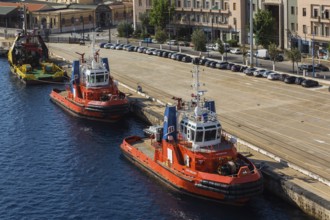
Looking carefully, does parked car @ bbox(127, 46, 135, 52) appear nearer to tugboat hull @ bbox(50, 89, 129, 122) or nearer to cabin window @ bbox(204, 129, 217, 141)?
tugboat hull @ bbox(50, 89, 129, 122)

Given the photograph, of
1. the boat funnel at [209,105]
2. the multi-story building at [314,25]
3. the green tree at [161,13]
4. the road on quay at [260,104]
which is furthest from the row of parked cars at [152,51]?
the boat funnel at [209,105]

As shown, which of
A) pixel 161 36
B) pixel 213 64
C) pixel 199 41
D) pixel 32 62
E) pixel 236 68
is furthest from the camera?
pixel 161 36

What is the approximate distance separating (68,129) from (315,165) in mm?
38520

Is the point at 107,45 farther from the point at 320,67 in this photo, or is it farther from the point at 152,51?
the point at 320,67

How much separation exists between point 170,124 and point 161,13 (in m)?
99.3

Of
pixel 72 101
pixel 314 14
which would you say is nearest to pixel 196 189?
pixel 72 101

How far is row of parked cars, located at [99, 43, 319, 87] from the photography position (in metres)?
106

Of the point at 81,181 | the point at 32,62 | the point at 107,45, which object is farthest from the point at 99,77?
the point at 107,45

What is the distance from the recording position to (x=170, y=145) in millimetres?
68000

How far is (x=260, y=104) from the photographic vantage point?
310 ft

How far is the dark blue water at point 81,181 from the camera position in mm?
62344

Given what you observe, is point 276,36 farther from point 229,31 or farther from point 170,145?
point 170,145

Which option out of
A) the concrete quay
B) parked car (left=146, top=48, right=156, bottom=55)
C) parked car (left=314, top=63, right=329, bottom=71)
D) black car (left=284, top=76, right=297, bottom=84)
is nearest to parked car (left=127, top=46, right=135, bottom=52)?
parked car (left=146, top=48, right=156, bottom=55)

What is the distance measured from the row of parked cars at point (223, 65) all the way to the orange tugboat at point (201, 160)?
38272 mm
